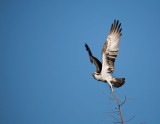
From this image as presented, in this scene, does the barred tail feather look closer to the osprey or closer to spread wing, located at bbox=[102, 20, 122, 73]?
the osprey

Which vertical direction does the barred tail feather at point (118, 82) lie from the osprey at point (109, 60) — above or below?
below

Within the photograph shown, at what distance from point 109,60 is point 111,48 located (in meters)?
0.52

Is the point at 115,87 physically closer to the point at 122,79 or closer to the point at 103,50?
the point at 122,79

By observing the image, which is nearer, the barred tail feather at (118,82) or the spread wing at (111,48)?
the barred tail feather at (118,82)

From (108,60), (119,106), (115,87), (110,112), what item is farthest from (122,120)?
(108,60)

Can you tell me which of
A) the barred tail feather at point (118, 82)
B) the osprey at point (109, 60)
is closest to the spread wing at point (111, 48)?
the osprey at point (109, 60)

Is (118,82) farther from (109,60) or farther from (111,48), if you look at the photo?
(111,48)

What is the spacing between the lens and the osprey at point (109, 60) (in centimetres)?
767

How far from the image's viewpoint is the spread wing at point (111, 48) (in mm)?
7984

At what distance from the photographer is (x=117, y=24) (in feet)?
29.7

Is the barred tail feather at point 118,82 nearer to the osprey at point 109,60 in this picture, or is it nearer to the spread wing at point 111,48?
the osprey at point 109,60

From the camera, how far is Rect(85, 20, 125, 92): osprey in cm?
767

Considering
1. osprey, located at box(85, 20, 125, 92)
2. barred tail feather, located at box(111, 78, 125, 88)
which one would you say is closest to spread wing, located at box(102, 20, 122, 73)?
osprey, located at box(85, 20, 125, 92)

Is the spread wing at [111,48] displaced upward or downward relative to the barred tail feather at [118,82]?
upward
